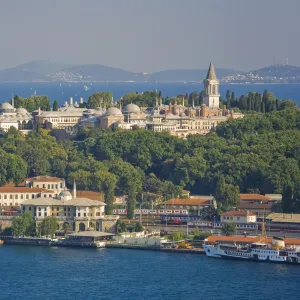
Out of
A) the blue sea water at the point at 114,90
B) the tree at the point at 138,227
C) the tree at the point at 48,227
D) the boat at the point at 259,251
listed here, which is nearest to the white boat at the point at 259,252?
the boat at the point at 259,251

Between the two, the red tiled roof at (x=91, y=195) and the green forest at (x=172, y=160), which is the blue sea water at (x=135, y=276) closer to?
the red tiled roof at (x=91, y=195)

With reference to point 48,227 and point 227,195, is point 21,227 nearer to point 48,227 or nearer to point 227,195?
point 48,227

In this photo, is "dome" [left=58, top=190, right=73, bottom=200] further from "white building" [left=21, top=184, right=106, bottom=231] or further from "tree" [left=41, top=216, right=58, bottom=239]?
"tree" [left=41, top=216, right=58, bottom=239]

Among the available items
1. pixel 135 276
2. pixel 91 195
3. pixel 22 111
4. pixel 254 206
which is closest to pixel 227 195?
pixel 254 206

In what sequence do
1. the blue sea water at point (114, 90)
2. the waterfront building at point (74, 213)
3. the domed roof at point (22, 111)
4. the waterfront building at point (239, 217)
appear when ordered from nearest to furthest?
1. the waterfront building at point (239, 217)
2. the waterfront building at point (74, 213)
3. the domed roof at point (22, 111)
4. the blue sea water at point (114, 90)

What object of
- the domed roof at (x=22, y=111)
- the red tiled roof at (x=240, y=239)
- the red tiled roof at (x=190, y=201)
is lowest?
the red tiled roof at (x=240, y=239)

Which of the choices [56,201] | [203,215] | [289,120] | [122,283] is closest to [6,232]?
[56,201]

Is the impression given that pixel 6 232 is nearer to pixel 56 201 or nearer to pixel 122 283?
pixel 56 201

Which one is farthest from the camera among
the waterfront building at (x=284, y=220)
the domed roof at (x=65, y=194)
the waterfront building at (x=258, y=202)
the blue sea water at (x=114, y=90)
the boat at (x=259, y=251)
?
the blue sea water at (x=114, y=90)
